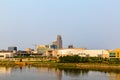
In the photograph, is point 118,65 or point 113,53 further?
point 113,53

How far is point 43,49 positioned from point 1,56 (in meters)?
36.7

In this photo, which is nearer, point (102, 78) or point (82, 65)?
point (102, 78)

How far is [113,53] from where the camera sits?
59.8 meters

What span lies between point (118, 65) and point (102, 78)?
15.8m

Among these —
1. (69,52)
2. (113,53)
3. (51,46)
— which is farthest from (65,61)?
(51,46)

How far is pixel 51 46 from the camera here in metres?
119

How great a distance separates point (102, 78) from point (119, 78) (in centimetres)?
139

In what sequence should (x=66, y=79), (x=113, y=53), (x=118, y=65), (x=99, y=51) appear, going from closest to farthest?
(x=66, y=79)
(x=118, y=65)
(x=113, y=53)
(x=99, y=51)

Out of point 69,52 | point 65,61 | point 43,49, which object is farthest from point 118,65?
point 43,49

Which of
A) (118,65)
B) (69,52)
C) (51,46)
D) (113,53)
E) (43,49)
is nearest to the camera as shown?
(118,65)

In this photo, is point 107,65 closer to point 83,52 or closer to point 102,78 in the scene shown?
point 102,78

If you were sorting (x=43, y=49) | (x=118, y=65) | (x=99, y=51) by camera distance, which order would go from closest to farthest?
(x=118, y=65)
(x=99, y=51)
(x=43, y=49)

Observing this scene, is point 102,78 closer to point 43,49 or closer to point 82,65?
point 82,65

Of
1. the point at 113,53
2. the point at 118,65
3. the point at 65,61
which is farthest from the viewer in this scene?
the point at 113,53
